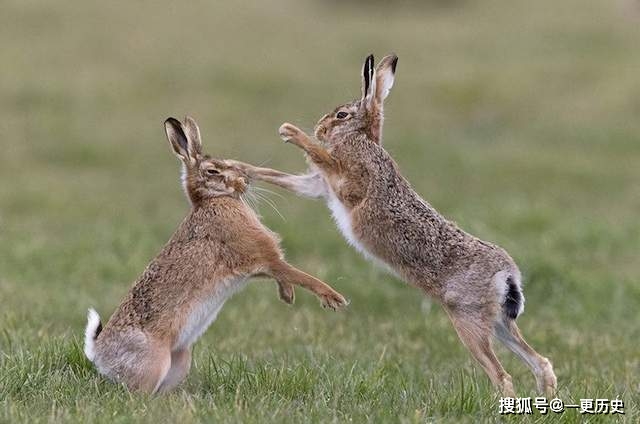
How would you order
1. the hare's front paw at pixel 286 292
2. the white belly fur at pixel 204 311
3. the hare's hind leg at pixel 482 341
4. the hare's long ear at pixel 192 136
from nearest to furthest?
the white belly fur at pixel 204 311 → the hare's hind leg at pixel 482 341 → the hare's front paw at pixel 286 292 → the hare's long ear at pixel 192 136

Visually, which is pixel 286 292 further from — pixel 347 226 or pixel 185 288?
pixel 185 288

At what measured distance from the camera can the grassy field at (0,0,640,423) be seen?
18.9ft

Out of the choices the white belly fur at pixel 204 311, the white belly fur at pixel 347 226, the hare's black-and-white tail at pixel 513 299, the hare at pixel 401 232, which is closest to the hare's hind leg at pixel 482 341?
the hare at pixel 401 232

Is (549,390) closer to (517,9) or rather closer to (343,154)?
(343,154)

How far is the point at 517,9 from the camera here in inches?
1137

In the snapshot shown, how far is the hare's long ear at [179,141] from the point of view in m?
6.07

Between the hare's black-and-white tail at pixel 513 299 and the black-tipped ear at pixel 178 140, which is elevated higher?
the black-tipped ear at pixel 178 140

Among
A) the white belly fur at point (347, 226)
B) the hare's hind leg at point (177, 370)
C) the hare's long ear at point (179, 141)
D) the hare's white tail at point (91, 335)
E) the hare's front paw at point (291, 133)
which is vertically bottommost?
the hare's hind leg at point (177, 370)

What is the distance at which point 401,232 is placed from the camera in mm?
6191

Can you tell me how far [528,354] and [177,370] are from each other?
190cm

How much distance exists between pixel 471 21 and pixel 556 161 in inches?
453

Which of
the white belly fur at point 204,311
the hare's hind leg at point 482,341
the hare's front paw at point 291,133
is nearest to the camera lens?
the white belly fur at point 204,311

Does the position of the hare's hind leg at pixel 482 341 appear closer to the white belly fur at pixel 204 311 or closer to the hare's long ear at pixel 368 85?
the white belly fur at pixel 204 311

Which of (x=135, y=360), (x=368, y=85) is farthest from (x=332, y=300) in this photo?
(x=368, y=85)
